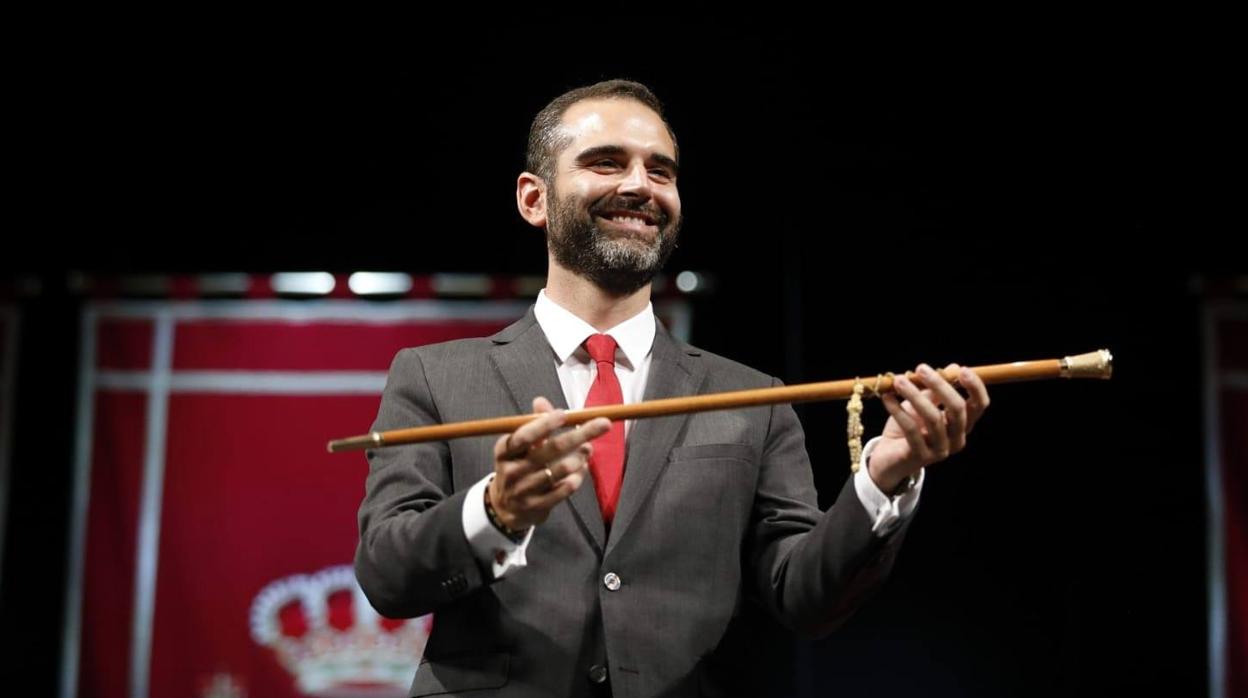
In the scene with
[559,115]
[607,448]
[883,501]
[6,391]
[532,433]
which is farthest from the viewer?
[6,391]

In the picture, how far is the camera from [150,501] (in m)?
Result: 3.54

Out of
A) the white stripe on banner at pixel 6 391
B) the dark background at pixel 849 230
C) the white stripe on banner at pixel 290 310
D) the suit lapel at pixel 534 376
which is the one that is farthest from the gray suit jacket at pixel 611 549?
the white stripe on banner at pixel 6 391

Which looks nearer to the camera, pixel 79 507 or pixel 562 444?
pixel 562 444

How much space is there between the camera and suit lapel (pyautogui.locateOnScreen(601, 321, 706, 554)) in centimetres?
168

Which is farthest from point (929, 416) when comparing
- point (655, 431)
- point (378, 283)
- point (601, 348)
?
point (378, 283)

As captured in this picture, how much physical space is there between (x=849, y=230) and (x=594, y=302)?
5.28 ft

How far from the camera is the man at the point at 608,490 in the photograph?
1517mm

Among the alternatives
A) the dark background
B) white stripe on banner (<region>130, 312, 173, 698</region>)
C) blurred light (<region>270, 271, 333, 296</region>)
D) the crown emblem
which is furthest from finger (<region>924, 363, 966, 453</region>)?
white stripe on banner (<region>130, 312, 173, 698</region>)

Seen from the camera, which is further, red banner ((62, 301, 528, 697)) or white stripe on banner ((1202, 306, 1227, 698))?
red banner ((62, 301, 528, 697))

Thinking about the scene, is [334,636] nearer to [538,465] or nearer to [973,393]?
[538,465]

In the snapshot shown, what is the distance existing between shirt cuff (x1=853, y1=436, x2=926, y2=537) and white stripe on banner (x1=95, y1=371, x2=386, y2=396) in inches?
88.9

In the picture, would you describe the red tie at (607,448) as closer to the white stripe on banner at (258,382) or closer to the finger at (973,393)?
the finger at (973,393)

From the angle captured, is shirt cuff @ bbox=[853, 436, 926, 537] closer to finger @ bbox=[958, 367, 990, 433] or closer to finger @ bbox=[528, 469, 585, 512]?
finger @ bbox=[958, 367, 990, 433]

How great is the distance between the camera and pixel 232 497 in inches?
141
